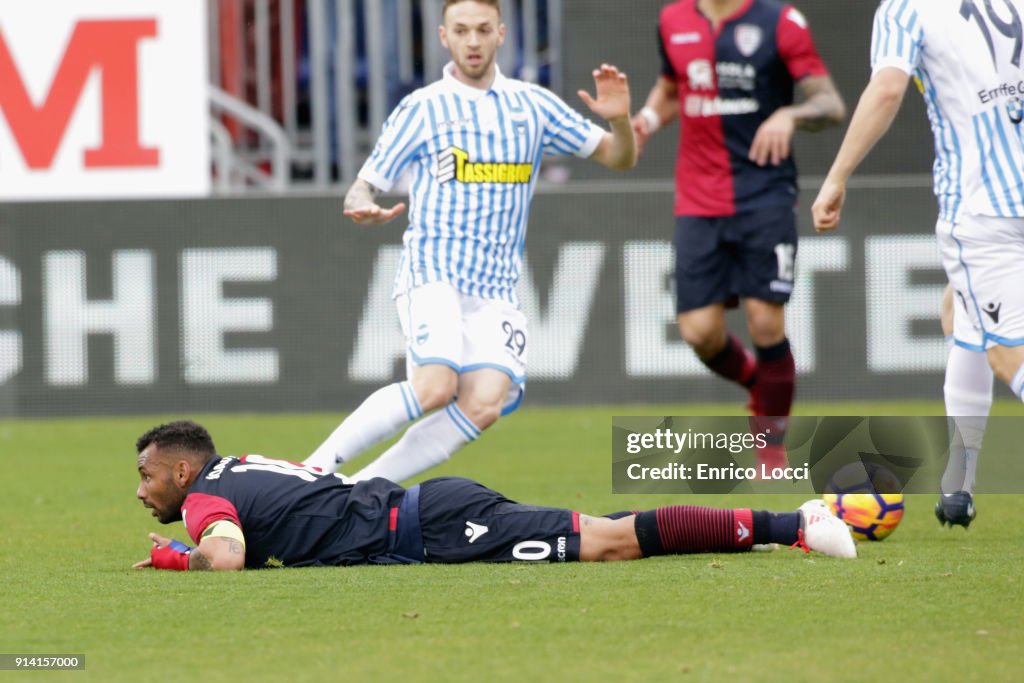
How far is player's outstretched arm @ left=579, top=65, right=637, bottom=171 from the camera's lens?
22.2 ft

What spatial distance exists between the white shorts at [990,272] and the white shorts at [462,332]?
184cm

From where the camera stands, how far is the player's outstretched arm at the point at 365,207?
6.17 meters

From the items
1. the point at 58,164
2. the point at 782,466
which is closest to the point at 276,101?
the point at 58,164

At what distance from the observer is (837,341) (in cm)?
1260

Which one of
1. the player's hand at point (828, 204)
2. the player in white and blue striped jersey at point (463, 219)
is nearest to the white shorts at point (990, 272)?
the player's hand at point (828, 204)

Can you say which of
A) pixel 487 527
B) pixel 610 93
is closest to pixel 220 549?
pixel 487 527

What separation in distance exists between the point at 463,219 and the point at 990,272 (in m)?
2.23

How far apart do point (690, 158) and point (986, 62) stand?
10.8 ft

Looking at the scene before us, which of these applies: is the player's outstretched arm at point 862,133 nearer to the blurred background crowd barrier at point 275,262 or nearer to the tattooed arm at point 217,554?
the tattooed arm at point 217,554

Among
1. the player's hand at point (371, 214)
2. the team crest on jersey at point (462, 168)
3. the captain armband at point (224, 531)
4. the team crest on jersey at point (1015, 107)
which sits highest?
the team crest on jersey at point (1015, 107)

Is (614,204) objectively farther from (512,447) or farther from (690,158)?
(690,158)

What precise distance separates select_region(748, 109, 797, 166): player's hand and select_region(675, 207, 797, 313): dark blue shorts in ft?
1.35

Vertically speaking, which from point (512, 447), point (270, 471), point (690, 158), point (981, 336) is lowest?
point (512, 447)

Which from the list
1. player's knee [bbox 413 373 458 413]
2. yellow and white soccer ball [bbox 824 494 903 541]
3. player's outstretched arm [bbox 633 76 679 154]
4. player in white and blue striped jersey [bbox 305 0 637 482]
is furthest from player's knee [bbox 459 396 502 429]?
player's outstretched arm [bbox 633 76 679 154]
